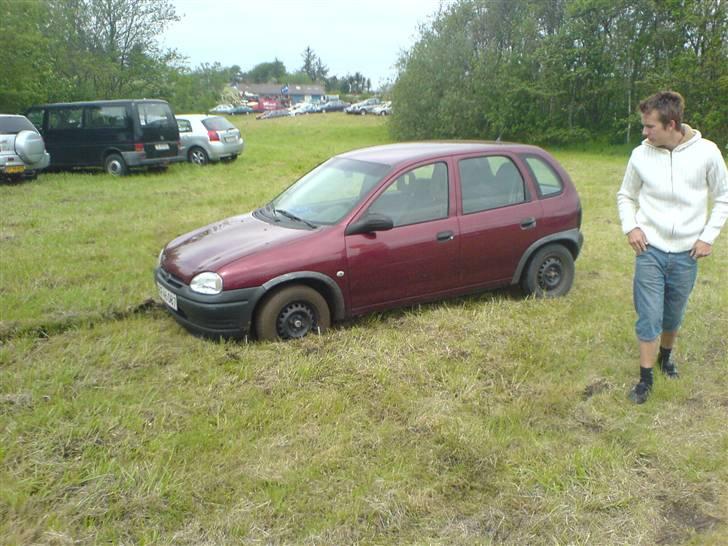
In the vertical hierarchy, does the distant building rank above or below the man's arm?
above

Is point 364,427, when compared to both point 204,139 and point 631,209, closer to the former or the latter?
point 631,209

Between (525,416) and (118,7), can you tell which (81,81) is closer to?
(118,7)

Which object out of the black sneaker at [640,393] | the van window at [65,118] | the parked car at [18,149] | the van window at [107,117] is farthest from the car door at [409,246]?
the van window at [65,118]

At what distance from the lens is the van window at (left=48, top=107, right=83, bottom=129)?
1498 cm

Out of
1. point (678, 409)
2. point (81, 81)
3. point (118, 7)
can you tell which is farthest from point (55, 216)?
point (118, 7)

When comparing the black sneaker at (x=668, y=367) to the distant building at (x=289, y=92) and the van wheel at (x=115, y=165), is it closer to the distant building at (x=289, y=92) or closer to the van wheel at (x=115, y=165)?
the van wheel at (x=115, y=165)

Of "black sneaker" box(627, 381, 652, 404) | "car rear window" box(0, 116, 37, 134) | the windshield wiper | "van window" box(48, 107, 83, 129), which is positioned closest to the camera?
"black sneaker" box(627, 381, 652, 404)

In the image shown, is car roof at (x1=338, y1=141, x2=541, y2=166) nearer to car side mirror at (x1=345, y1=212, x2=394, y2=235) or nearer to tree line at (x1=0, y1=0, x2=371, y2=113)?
car side mirror at (x1=345, y1=212, x2=394, y2=235)

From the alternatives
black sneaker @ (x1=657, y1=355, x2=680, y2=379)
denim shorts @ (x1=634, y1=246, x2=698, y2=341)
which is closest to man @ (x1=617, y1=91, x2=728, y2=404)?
denim shorts @ (x1=634, y1=246, x2=698, y2=341)

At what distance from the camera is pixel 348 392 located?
13.7ft

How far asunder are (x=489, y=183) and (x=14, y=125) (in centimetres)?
1179

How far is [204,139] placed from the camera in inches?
678

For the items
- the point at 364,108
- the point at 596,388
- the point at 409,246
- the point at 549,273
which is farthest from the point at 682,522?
the point at 364,108

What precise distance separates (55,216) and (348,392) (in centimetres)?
793
